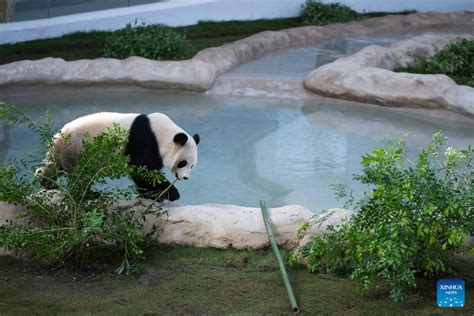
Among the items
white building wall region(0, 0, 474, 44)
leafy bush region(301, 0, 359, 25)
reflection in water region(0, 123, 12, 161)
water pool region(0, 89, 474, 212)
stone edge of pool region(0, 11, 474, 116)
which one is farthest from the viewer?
leafy bush region(301, 0, 359, 25)

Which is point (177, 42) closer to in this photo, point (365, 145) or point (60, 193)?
point (365, 145)

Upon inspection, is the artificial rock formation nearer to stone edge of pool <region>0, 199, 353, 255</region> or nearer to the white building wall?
stone edge of pool <region>0, 199, 353, 255</region>

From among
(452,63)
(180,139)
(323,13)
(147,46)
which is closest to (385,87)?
(452,63)

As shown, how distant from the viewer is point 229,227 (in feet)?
19.9

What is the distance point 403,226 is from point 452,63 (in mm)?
7478

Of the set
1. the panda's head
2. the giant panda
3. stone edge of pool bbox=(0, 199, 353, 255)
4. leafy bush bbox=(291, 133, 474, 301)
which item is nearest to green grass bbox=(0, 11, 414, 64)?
the giant panda

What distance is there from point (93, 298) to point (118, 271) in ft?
1.35

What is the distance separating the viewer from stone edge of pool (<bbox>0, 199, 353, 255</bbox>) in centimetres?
603

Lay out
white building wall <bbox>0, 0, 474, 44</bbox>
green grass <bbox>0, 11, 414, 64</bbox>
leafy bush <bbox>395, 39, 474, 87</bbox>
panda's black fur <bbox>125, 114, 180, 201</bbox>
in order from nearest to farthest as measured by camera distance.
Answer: panda's black fur <bbox>125, 114, 180, 201</bbox> < leafy bush <bbox>395, 39, 474, 87</bbox> < green grass <bbox>0, 11, 414, 64</bbox> < white building wall <bbox>0, 0, 474, 44</bbox>

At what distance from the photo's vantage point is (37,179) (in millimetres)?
5887

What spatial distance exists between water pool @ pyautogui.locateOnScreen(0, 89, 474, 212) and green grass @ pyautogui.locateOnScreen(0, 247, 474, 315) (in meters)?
1.75

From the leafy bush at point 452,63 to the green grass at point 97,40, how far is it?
313cm

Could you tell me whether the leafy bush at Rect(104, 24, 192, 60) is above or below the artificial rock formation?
above

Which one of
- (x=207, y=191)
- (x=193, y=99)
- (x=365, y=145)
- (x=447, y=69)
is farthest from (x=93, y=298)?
(x=447, y=69)
